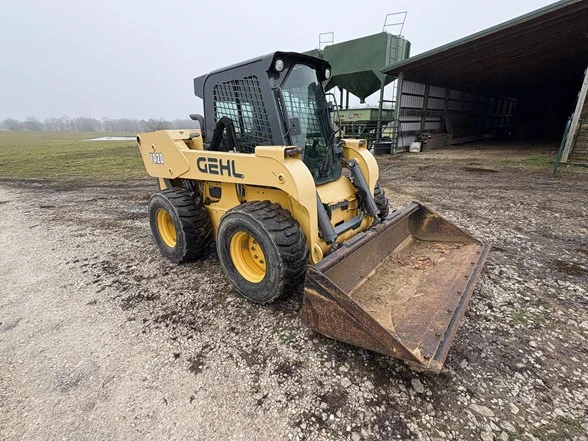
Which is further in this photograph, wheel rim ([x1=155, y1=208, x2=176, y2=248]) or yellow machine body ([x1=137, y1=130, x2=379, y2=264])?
wheel rim ([x1=155, y1=208, x2=176, y2=248])

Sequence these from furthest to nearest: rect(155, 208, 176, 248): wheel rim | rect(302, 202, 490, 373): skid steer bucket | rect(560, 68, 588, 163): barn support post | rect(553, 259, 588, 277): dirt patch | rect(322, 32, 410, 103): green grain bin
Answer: rect(322, 32, 410, 103): green grain bin, rect(560, 68, 588, 163): barn support post, rect(155, 208, 176, 248): wheel rim, rect(553, 259, 588, 277): dirt patch, rect(302, 202, 490, 373): skid steer bucket

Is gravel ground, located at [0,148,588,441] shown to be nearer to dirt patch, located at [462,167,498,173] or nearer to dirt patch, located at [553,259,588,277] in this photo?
dirt patch, located at [553,259,588,277]

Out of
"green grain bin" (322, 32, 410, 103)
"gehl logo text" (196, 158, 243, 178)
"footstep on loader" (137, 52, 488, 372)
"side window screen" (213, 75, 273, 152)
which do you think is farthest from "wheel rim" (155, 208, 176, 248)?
"green grain bin" (322, 32, 410, 103)

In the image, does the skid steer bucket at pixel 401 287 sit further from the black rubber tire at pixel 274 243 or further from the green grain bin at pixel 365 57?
the green grain bin at pixel 365 57

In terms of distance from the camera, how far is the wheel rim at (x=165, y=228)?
4.05m

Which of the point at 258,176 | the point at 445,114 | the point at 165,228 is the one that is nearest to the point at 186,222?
the point at 165,228

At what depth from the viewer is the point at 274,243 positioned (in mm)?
2562

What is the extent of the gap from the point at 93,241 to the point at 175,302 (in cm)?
268

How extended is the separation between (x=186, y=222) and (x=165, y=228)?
748 mm

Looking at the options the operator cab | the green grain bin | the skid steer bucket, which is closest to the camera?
the skid steer bucket

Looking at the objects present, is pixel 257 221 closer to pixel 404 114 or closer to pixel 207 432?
pixel 207 432

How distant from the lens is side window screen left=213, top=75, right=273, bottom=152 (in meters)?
3.07

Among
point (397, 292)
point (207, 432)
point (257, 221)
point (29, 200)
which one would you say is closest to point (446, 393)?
point (397, 292)

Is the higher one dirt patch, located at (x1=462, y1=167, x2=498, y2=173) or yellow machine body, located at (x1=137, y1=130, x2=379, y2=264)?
yellow machine body, located at (x1=137, y1=130, x2=379, y2=264)
